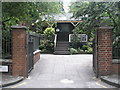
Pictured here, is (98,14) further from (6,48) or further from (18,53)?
(6,48)

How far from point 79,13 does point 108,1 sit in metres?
1.59

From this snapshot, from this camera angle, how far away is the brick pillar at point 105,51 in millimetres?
8508

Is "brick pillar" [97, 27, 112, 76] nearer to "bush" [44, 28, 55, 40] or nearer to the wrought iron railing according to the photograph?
the wrought iron railing

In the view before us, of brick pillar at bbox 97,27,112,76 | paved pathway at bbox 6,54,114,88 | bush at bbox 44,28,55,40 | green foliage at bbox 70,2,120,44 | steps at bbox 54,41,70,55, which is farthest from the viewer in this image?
bush at bbox 44,28,55,40

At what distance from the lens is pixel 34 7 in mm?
9953

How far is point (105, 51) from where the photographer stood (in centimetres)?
855

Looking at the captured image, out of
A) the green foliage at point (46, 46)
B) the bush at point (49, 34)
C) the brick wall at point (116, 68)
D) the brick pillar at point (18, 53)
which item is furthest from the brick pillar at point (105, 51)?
the bush at point (49, 34)

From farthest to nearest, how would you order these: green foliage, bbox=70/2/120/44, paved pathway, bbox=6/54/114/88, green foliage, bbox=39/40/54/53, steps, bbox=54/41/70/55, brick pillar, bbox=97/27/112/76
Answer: green foliage, bbox=39/40/54/53 < steps, bbox=54/41/70/55 < green foliage, bbox=70/2/120/44 < brick pillar, bbox=97/27/112/76 < paved pathway, bbox=6/54/114/88

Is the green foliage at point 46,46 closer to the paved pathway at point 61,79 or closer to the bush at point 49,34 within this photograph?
the bush at point 49,34

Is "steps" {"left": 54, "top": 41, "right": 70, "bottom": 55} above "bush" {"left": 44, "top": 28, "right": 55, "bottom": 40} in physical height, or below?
below

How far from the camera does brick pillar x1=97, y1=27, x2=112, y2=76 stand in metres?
8.51

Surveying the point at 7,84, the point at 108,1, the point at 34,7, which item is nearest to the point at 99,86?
the point at 7,84

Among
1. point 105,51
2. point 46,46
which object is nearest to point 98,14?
point 105,51

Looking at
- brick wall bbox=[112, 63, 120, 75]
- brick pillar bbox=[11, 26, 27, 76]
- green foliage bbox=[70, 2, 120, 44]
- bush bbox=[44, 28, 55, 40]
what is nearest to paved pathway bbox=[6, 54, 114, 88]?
brick pillar bbox=[11, 26, 27, 76]
